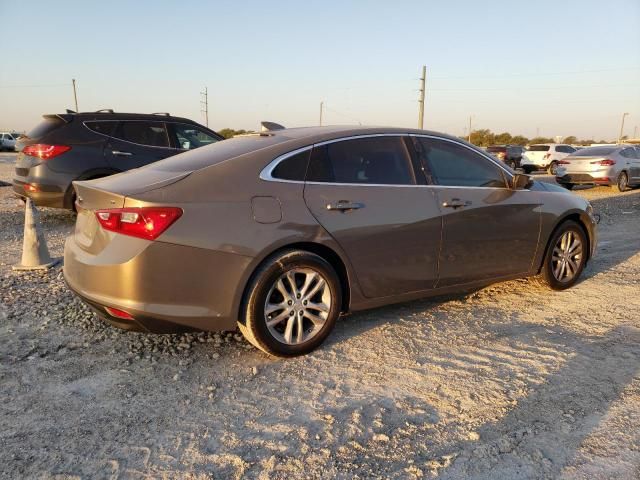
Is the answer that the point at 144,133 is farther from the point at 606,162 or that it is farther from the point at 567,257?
the point at 606,162

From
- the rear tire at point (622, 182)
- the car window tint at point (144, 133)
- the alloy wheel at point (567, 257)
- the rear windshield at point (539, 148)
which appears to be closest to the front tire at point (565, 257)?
the alloy wheel at point (567, 257)

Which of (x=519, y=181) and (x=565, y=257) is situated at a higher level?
(x=519, y=181)

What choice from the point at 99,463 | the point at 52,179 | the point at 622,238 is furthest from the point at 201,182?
the point at 622,238

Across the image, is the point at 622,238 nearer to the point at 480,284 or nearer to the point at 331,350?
the point at 480,284

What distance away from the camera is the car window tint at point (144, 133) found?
8.06 m

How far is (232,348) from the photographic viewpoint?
12.0 ft

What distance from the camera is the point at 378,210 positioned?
377 cm

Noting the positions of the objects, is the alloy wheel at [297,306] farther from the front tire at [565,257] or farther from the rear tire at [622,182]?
the rear tire at [622,182]

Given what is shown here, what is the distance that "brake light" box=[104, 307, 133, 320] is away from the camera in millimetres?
3088

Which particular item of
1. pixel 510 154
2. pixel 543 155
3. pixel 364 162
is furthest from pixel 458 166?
pixel 510 154

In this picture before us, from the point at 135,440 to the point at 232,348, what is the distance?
3.80ft

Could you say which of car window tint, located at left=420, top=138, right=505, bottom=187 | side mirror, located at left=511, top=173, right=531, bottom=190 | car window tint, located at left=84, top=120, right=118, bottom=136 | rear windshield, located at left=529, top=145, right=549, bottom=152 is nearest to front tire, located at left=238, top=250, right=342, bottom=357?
car window tint, located at left=420, top=138, right=505, bottom=187

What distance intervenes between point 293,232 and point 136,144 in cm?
565

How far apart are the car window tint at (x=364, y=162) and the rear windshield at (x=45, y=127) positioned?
5.58 meters
